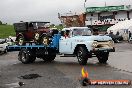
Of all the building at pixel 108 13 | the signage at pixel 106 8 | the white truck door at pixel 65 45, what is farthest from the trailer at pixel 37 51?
the signage at pixel 106 8

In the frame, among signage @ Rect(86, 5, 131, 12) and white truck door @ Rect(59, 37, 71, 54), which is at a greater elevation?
signage @ Rect(86, 5, 131, 12)

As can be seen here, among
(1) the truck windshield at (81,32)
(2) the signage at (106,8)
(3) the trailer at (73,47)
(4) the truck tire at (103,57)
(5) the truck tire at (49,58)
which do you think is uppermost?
(2) the signage at (106,8)

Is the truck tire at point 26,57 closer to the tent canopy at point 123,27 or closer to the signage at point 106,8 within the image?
the tent canopy at point 123,27

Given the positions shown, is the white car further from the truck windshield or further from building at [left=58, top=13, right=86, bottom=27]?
building at [left=58, top=13, right=86, bottom=27]

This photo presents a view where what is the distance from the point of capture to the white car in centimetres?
1981

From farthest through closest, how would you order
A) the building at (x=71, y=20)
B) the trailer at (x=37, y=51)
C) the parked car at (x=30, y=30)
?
1. the building at (x=71, y=20)
2. the parked car at (x=30, y=30)
3. the trailer at (x=37, y=51)

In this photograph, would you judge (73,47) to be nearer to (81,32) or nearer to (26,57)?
(81,32)

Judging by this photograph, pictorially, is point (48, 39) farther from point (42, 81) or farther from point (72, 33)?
point (42, 81)

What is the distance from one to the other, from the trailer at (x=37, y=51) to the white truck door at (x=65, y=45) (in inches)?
10.9

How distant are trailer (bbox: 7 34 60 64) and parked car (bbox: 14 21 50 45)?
46 cm

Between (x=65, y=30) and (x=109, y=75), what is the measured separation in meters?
6.79

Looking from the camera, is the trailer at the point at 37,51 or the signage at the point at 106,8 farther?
the signage at the point at 106,8

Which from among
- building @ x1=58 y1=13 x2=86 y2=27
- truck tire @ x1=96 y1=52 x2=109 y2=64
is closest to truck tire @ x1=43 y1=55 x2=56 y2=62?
truck tire @ x1=96 y1=52 x2=109 y2=64

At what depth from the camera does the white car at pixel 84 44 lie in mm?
19812
